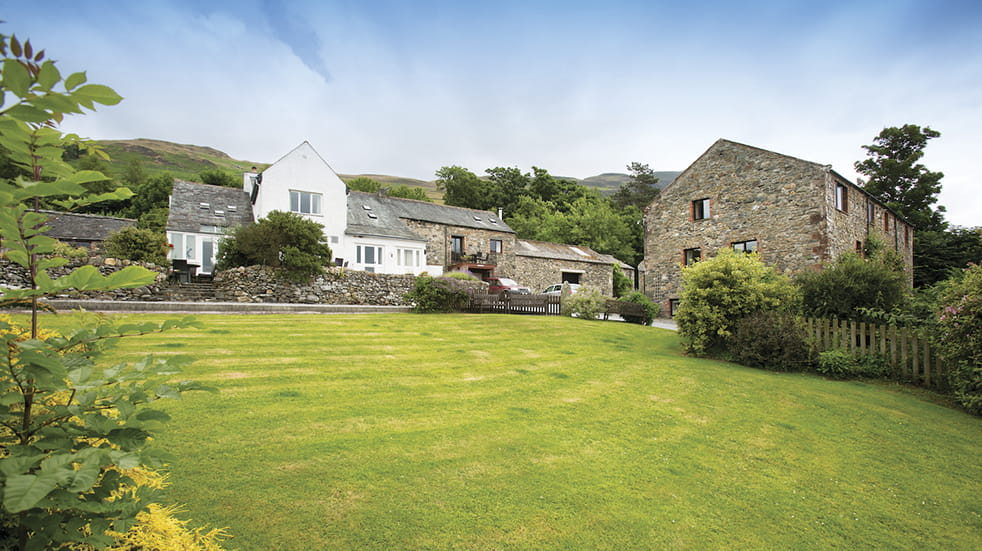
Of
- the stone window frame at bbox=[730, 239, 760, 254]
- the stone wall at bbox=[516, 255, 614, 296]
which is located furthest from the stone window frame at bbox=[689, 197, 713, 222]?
the stone wall at bbox=[516, 255, 614, 296]

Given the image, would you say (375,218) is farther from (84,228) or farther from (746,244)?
(746,244)

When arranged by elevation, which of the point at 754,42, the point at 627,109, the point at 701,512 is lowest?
the point at 701,512

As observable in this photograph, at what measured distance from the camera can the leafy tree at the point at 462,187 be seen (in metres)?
65.8

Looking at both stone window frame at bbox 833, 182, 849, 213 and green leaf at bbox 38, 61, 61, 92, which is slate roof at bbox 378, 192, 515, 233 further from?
green leaf at bbox 38, 61, 61, 92

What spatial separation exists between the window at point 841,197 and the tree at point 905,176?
2421 cm

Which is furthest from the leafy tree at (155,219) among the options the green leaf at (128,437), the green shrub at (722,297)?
the green leaf at (128,437)

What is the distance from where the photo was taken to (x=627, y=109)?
30.4 meters

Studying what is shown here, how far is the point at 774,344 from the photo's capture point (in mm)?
10766

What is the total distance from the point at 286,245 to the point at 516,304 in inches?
463

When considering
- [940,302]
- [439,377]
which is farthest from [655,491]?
[940,302]

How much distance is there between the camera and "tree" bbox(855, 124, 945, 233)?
38594mm

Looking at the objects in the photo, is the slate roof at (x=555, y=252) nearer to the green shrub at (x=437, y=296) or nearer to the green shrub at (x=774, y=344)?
the green shrub at (x=437, y=296)

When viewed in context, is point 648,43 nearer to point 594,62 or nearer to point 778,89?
point 594,62

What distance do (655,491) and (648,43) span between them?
1953 centimetres
